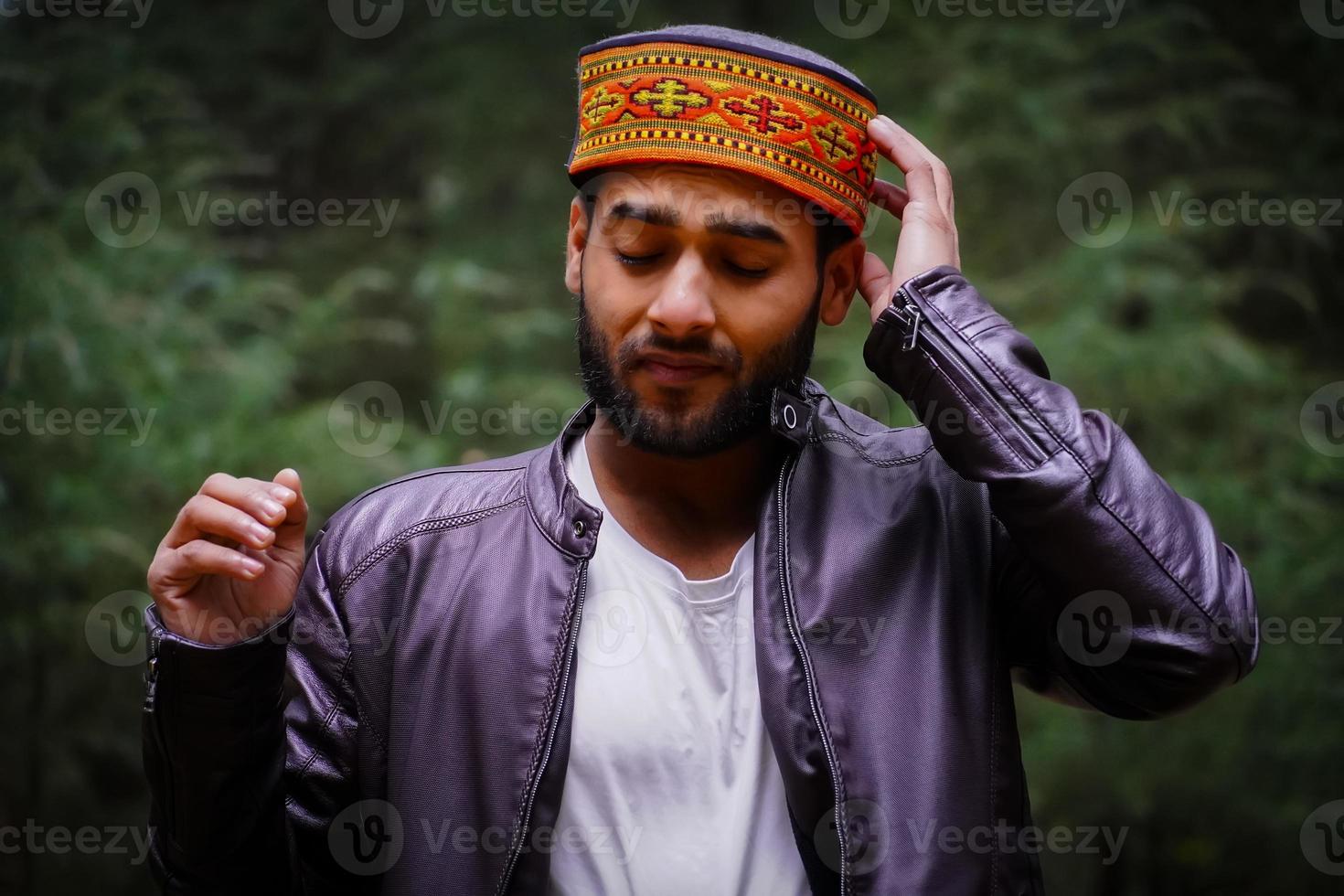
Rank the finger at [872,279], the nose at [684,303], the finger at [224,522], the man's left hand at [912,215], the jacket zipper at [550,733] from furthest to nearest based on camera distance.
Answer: the finger at [872,279] < the man's left hand at [912,215] < the nose at [684,303] < the jacket zipper at [550,733] < the finger at [224,522]

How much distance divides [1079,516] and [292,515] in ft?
3.57

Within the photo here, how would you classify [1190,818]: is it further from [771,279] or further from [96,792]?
[96,792]

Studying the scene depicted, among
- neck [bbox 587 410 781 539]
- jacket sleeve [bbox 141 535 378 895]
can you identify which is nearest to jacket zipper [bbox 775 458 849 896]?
neck [bbox 587 410 781 539]

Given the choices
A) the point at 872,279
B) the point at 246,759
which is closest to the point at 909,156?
the point at 872,279

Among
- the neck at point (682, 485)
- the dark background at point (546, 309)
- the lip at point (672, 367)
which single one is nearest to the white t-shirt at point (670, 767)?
the neck at point (682, 485)

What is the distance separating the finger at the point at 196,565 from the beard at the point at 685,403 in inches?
23.3

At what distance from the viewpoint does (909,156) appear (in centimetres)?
196

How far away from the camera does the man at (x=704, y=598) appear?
1.64 metres

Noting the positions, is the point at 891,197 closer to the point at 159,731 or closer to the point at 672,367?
the point at 672,367

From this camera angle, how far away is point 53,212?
14.0ft

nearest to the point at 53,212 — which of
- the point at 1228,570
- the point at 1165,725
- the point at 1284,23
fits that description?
the point at 1228,570

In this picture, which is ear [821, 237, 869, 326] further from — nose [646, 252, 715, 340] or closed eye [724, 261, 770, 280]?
nose [646, 252, 715, 340]

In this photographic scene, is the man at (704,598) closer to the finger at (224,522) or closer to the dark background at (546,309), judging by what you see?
the finger at (224,522)

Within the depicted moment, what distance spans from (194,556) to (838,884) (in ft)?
3.22
